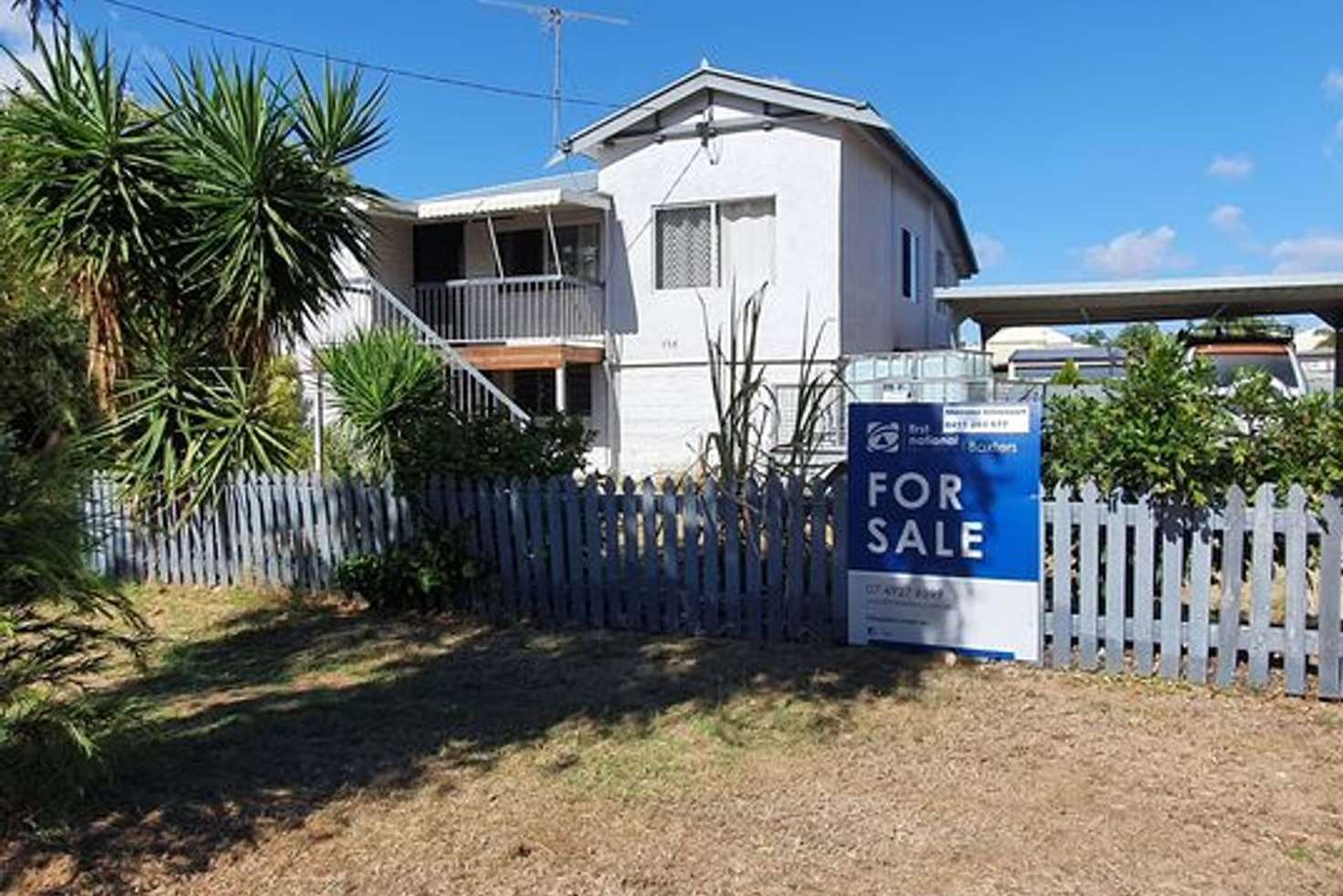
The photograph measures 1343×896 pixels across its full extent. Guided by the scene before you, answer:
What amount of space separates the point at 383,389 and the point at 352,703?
4.30 m

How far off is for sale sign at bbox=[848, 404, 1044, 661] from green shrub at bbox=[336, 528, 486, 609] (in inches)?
116

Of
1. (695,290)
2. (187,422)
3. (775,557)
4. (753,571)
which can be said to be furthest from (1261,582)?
(695,290)

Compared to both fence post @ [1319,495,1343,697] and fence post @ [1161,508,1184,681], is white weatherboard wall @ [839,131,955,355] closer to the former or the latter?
fence post @ [1161,508,1184,681]

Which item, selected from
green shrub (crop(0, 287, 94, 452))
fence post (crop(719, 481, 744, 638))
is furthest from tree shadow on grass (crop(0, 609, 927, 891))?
green shrub (crop(0, 287, 94, 452))

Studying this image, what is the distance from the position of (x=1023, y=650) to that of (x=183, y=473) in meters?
6.25

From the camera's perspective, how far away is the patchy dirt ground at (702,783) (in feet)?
12.3

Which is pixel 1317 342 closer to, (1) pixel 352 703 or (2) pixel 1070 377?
(2) pixel 1070 377

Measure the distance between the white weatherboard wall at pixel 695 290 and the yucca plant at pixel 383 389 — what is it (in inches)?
304

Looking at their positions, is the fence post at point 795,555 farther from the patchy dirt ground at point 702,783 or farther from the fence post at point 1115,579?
the fence post at point 1115,579

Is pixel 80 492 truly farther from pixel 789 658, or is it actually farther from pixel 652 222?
pixel 652 222

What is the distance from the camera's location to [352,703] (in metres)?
5.84

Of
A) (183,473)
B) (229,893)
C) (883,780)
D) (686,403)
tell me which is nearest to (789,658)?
(883,780)

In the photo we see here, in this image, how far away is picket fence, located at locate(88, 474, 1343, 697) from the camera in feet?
18.5

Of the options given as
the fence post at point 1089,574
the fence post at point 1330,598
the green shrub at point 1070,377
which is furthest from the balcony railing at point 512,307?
the fence post at point 1330,598
